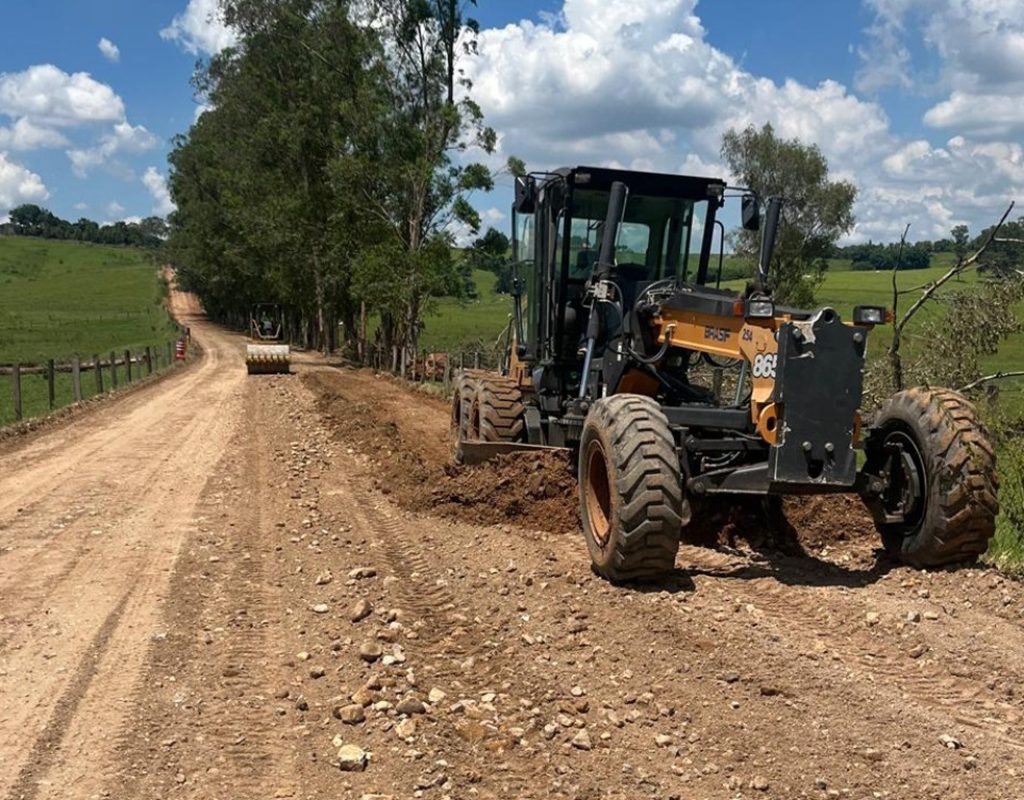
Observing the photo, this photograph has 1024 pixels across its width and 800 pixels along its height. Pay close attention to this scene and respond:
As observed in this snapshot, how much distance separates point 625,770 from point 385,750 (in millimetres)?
1015

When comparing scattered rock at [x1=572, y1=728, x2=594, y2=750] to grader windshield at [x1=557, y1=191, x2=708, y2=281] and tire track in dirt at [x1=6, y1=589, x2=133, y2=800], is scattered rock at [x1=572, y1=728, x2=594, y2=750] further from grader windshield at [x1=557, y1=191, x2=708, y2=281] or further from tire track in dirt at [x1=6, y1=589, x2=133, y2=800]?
grader windshield at [x1=557, y1=191, x2=708, y2=281]

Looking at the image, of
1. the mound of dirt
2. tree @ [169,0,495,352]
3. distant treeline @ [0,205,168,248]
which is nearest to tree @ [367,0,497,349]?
tree @ [169,0,495,352]

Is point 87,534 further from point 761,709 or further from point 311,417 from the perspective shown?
point 311,417

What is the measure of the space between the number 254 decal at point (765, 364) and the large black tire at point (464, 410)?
11.9 feet

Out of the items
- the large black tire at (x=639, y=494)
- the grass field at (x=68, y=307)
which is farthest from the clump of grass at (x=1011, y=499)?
the grass field at (x=68, y=307)

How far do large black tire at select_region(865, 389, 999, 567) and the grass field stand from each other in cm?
1680

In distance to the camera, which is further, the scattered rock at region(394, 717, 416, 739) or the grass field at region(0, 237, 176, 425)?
the grass field at region(0, 237, 176, 425)

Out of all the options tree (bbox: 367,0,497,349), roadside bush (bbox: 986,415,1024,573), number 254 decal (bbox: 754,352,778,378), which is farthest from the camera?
tree (bbox: 367,0,497,349)

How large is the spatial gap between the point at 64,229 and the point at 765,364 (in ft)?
660

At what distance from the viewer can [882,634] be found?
4898mm

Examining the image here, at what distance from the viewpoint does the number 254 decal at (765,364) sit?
18.6 feet

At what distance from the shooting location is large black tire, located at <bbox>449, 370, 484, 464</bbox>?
31.9ft

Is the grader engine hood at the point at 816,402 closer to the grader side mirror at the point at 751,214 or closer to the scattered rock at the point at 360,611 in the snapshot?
the grader side mirror at the point at 751,214

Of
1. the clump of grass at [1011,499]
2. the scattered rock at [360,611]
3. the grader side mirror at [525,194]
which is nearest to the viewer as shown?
the scattered rock at [360,611]
